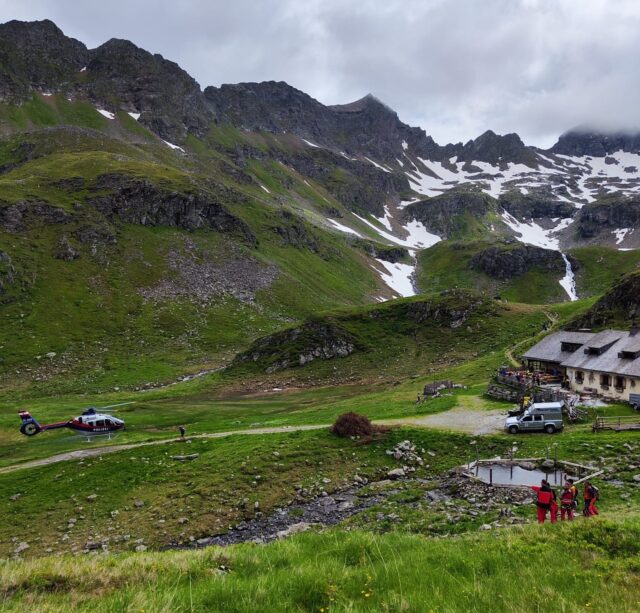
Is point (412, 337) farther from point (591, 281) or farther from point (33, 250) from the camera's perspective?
point (591, 281)

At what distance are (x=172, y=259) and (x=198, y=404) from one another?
8438cm

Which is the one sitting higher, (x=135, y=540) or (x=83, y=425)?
(x=83, y=425)

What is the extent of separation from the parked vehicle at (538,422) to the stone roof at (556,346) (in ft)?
76.9

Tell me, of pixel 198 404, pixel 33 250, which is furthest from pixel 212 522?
pixel 33 250

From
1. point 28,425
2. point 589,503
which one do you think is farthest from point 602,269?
point 28,425

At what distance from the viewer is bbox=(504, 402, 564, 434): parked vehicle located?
130ft

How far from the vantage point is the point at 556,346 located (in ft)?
216

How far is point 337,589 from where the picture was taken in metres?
8.78

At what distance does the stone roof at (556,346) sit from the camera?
62594mm

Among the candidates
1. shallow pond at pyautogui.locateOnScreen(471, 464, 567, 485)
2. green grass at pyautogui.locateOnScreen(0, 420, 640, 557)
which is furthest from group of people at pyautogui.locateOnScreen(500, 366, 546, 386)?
shallow pond at pyautogui.locateOnScreen(471, 464, 567, 485)

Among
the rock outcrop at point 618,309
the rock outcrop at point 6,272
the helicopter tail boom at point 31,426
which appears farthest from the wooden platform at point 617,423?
the rock outcrop at point 6,272

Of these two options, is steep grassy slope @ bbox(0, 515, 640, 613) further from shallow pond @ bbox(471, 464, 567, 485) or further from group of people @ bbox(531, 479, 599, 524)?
shallow pond @ bbox(471, 464, 567, 485)

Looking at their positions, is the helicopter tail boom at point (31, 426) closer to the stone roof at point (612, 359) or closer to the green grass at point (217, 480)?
the green grass at point (217, 480)

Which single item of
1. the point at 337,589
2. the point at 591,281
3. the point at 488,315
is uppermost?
the point at 591,281
